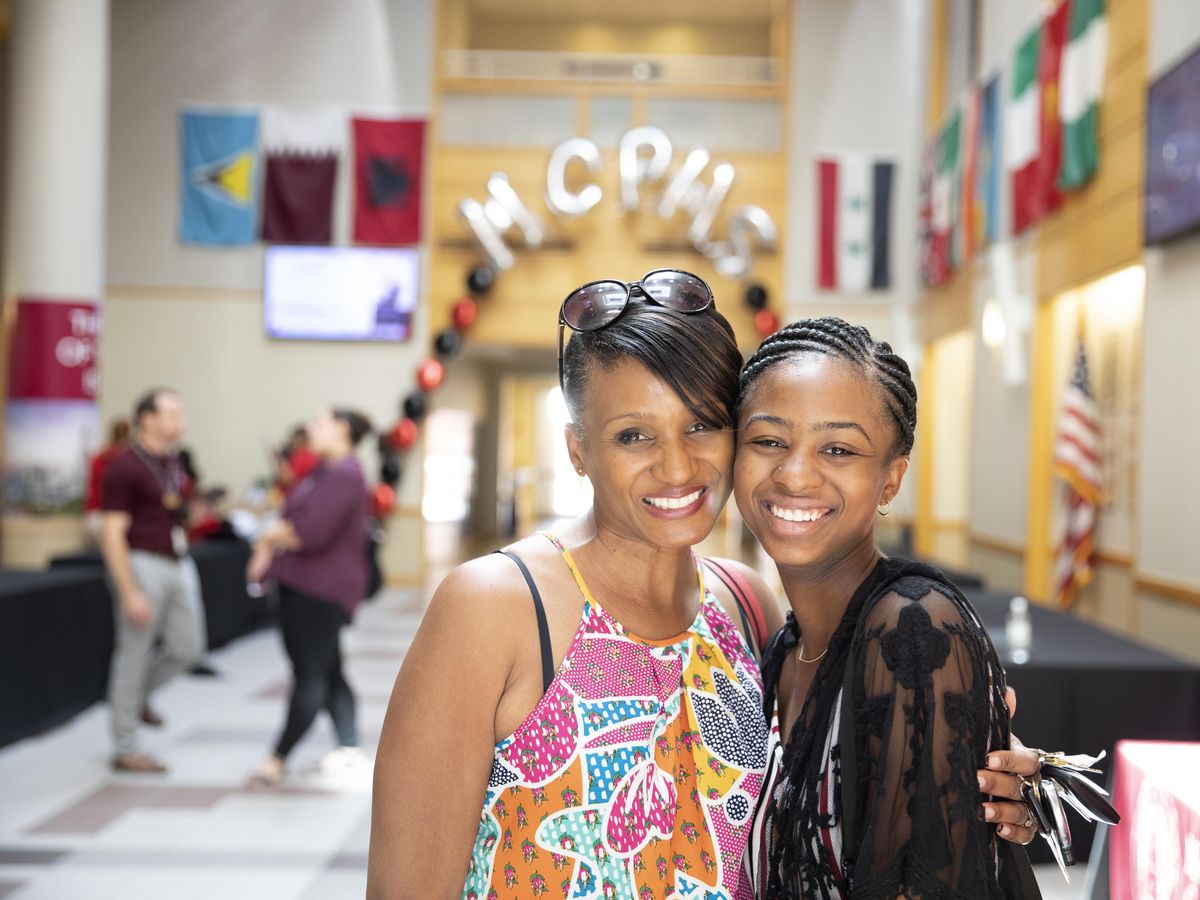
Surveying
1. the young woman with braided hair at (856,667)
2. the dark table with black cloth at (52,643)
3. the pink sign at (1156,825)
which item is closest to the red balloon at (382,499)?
the dark table with black cloth at (52,643)

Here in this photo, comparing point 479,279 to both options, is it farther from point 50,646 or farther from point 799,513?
point 799,513

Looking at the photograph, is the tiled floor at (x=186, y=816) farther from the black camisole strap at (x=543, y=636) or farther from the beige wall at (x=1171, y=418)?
the beige wall at (x=1171, y=418)

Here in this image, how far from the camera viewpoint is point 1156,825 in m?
2.41

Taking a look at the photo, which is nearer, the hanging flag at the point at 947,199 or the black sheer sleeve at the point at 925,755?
the black sheer sleeve at the point at 925,755

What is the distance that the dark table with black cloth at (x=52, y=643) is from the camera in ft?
21.0

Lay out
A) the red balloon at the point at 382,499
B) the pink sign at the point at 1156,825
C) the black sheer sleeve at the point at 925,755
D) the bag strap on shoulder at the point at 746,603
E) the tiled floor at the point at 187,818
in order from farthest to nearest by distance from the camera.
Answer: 1. the red balloon at the point at 382,499
2. the tiled floor at the point at 187,818
3. the pink sign at the point at 1156,825
4. the bag strap on shoulder at the point at 746,603
5. the black sheer sleeve at the point at 925,755

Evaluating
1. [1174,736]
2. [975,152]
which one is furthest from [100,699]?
[975,152]

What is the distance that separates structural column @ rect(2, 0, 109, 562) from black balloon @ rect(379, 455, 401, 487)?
17.5ft

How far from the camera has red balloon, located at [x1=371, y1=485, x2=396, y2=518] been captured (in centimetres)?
1527

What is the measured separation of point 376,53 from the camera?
15820mm

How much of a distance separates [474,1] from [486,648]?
20.3 m

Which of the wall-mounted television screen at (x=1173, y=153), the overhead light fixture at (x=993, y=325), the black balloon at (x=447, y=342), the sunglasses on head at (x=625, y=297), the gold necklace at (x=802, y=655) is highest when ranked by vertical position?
the wall-mounted television screen at (x=1173, y=153)

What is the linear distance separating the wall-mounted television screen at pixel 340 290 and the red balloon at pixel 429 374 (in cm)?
54

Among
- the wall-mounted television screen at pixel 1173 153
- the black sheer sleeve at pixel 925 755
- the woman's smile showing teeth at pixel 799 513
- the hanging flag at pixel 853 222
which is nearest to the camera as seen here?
the black sheer sleeve at pixel 925 755
